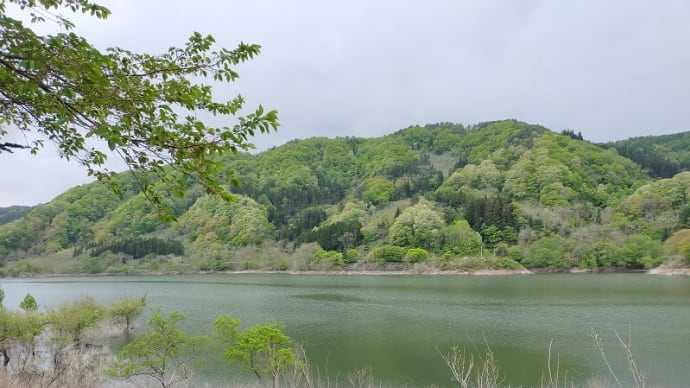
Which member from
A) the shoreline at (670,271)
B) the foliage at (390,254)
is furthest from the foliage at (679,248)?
the foliage at (390,254)

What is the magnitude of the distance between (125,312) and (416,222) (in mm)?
75179

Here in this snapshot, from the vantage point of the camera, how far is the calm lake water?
19.8 m

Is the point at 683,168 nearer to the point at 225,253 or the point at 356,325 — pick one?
the point at 225,253

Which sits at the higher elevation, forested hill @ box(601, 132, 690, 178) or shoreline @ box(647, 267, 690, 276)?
forested hill @ box(601, 132, 690, 178)

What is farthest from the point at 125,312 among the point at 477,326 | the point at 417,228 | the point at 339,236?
the point at 339,236

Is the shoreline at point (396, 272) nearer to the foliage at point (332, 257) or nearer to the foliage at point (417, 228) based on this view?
the foliage at point (332, 257)

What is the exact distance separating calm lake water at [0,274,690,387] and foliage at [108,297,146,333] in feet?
12.8

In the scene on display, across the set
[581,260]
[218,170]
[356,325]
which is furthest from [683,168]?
[218,170]

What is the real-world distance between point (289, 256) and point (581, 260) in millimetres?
62139

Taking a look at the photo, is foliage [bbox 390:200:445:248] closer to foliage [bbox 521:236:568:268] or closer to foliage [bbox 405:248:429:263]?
foliage [bbox 405:248:429:263]

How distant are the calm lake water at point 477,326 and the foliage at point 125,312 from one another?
390cm

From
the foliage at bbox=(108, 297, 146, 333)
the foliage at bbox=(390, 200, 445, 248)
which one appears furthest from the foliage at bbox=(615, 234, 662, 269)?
the foliage at bbox=(108, 297, 146, 333)

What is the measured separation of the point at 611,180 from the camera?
120188mm

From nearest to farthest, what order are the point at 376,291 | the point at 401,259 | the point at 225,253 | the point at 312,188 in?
the point at 376,291 < the point at 401,259 < the point at 225,253 < the point at 312,188
